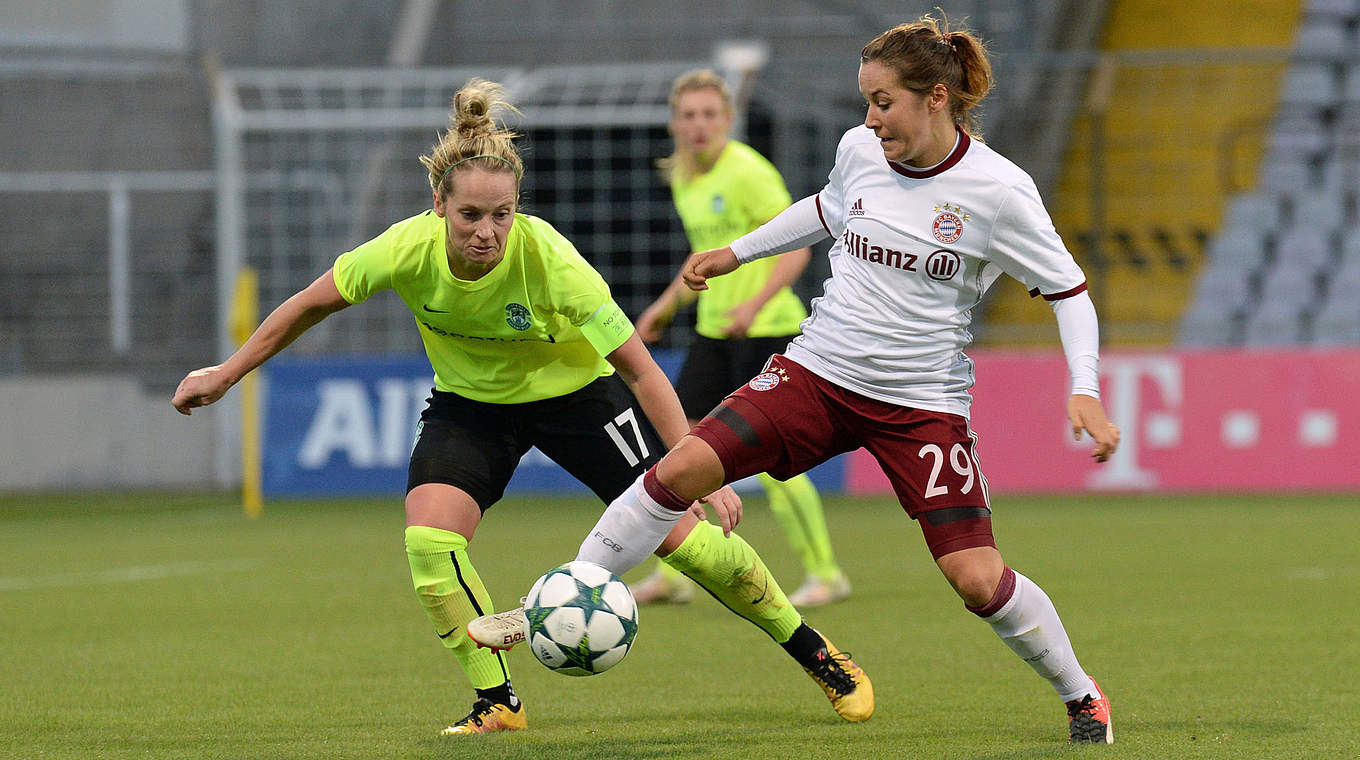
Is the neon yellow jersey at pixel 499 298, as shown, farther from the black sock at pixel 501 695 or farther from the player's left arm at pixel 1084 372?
the player's left arm at pixel 1084 372

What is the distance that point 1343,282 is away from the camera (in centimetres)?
1552

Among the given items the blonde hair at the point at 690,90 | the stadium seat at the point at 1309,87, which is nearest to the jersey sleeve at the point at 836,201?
the blonde hair at the point at 690,90

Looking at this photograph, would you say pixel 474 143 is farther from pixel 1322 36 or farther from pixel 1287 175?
pixel 1322 36

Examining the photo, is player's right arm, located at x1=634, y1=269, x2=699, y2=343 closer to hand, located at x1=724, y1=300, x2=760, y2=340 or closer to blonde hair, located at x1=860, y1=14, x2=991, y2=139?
hand, located at x1=724, y1=300, x2=760, y2=340

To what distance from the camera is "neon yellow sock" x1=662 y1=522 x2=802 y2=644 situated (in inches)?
183

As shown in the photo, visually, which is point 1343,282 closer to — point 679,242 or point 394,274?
point 679,242

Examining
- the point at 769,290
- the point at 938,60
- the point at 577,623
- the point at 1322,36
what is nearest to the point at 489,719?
the point at 577,623

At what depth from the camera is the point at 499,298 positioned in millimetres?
4504

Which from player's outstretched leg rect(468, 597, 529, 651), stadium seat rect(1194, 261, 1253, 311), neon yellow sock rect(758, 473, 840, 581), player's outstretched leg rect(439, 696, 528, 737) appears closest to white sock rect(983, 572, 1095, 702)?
player's outstretched leg rect(468, 597, 529, 651)

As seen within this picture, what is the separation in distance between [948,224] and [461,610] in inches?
63.3

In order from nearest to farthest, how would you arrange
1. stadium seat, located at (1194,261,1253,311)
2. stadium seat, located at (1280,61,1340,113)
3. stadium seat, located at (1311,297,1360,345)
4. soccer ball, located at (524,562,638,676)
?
soccer ball, located at (524,562,638,676) → stadium seat, located at (1311,297,1360,345) → stadium seat, located at (1194,261,1253,311) → stadium seat, located at (1280,61,1340,113)

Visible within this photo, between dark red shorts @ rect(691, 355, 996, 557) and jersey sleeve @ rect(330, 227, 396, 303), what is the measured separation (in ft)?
2.93

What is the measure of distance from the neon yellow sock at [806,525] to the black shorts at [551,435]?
2.53 metres

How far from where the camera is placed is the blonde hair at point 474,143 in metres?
4.32
